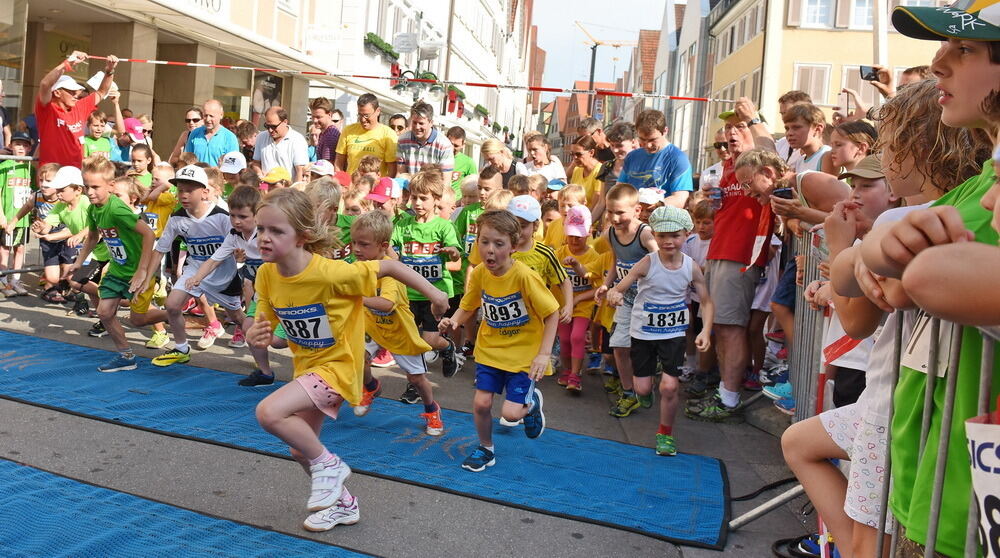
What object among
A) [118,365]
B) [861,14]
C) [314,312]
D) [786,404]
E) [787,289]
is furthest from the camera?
[861,14]

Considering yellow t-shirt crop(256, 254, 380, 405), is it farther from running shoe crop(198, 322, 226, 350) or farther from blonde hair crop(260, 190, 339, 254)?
running shoe crop(198, 322, 226, 350)

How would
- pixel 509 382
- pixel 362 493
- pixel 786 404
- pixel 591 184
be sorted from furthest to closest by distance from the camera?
pixel 591 184
pixel 786 404
pixel 509 382
pixel 362 493

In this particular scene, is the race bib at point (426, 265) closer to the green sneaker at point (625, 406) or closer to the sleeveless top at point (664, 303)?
the green sneaker at point (625, 406)

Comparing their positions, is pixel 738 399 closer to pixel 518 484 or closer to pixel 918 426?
pixel 518 484

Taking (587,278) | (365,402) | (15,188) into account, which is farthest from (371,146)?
(365,402)

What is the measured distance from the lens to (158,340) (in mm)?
8500

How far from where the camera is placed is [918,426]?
83.6 inches

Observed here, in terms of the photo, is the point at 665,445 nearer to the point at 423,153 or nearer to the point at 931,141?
the point at 931,141

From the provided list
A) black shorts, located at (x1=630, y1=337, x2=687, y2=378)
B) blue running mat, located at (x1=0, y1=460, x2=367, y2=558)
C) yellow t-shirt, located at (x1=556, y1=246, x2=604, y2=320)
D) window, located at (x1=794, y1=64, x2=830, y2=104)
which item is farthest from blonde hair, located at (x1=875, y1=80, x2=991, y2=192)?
window, located at (x1=794, y1=64, x2=830, y2=104)

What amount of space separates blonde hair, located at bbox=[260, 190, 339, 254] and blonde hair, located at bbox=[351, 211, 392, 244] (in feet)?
4.94

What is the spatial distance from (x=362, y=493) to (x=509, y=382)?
4.21 feet

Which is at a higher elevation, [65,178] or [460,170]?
[460,170]

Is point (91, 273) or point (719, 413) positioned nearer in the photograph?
point (719, 413)

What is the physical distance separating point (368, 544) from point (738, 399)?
3.84 m
